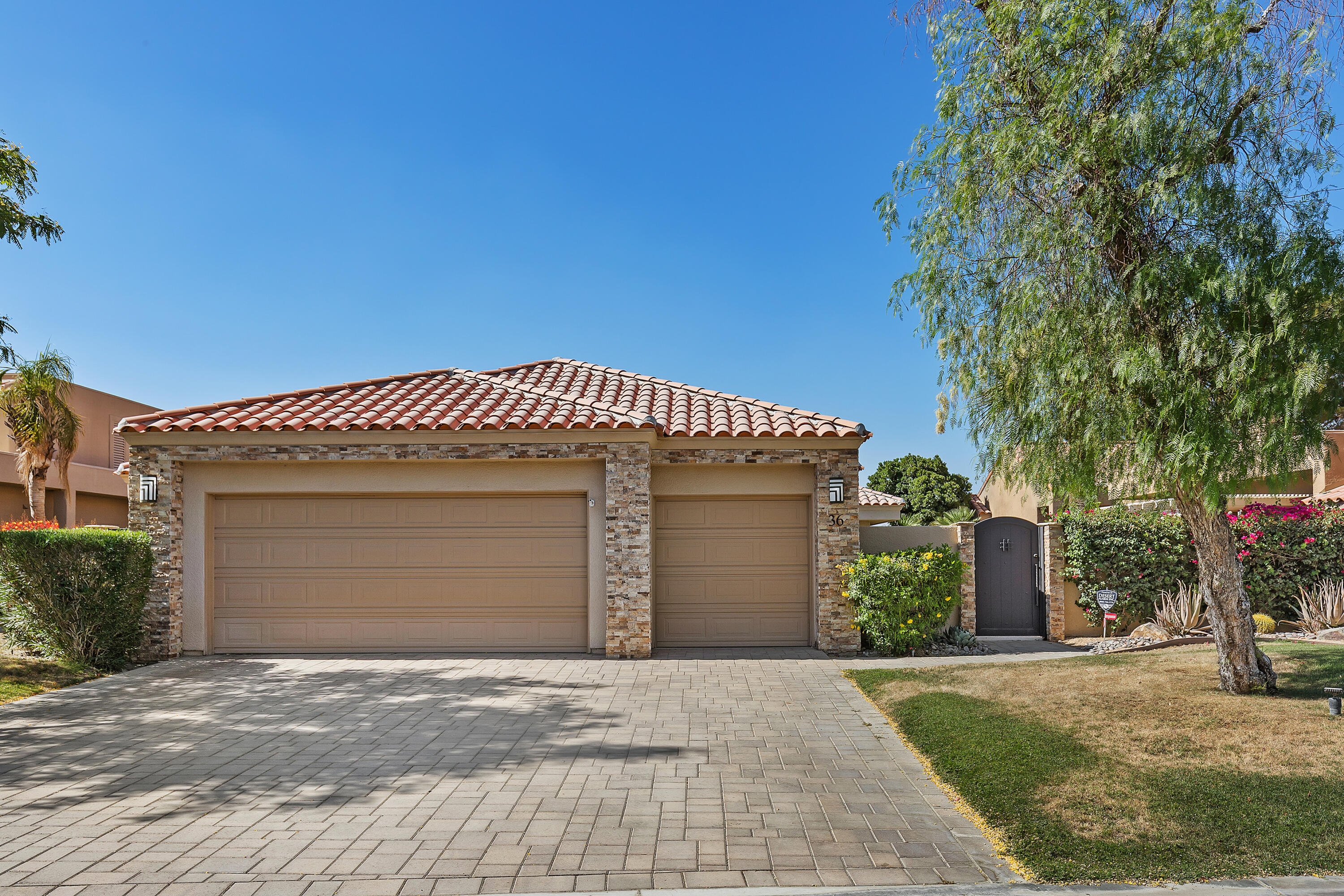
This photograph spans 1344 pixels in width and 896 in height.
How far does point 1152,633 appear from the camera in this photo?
11.7m

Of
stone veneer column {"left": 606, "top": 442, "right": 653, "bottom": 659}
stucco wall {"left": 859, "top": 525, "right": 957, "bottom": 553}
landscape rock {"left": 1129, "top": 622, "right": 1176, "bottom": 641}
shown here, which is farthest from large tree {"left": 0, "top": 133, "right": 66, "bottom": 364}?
landscape rock {"left": 1129, "top": 622, "right": 1176, "bottom": 641}

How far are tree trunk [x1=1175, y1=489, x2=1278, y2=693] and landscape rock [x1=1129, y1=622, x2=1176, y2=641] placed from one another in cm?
412

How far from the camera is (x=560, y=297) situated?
58.1ft

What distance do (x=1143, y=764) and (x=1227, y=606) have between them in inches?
111

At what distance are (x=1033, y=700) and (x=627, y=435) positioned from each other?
616 centimetres

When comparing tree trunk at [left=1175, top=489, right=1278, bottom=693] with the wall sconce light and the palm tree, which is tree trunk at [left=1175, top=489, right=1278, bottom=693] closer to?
the wall sconce light

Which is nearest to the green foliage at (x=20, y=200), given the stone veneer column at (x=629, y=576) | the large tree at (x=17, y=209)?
the large tree at (x=17, y=209)

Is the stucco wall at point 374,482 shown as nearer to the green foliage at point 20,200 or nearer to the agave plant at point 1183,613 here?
the green foliage at point 20,200

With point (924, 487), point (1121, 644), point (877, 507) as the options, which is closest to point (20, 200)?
point (1121, 644)

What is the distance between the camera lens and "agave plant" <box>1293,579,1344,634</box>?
451 inches

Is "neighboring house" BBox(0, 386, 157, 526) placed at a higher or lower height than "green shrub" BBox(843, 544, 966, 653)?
higher

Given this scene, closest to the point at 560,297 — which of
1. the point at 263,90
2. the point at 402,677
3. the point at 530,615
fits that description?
the point at 263,90

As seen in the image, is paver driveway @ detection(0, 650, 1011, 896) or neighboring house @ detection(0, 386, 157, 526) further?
neighboring house @ detection(0, 386, 157, 526)

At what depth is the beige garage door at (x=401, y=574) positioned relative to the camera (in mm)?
11836
